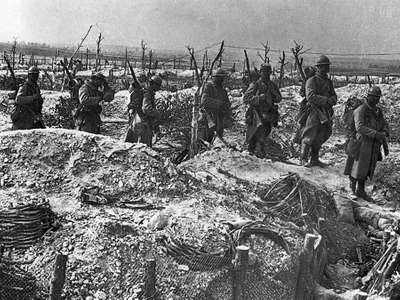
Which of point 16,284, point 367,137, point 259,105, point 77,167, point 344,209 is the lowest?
point 16,284

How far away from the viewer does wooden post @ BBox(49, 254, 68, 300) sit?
14.1ft

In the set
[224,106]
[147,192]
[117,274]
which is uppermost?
[224,106]

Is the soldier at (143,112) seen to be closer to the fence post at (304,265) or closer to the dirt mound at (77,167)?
the dirt mound at (77,167)

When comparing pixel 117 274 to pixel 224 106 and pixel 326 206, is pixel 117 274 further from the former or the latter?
pixel 224 106

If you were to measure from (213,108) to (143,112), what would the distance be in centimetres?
145

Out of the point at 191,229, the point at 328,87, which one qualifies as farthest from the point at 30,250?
the point at 328,87

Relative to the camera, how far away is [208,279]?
4910 millimetres

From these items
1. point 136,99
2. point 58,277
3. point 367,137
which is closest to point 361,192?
point 367,137

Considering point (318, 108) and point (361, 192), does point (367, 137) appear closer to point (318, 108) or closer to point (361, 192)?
point (361, 192)

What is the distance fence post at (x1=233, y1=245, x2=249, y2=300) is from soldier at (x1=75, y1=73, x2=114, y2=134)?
5599 mm

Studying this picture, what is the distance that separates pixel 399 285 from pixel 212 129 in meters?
5.55

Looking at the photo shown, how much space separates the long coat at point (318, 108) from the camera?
861cm

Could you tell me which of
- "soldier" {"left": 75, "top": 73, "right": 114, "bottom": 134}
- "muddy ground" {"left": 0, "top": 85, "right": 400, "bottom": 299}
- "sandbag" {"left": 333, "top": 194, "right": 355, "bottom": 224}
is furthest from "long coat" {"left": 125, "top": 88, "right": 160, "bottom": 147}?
"sandbag" {"left": 333, "top": 194, "right": 355, "bottom": 224}

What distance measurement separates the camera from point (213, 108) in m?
9.46
